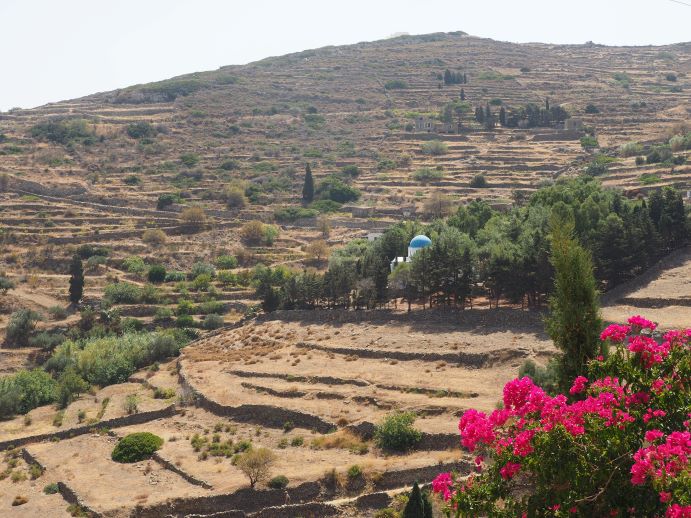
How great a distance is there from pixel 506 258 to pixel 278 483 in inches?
673

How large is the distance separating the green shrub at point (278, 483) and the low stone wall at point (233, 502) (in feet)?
0.42

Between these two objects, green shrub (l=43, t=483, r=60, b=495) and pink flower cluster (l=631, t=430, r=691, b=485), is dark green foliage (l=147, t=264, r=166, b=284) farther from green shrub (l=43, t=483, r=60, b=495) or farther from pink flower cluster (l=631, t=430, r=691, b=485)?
pink flower cluster (l=631, t=430, r=691, b=485)

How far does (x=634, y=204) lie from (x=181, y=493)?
29.2m

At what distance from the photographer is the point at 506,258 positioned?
38688 mm

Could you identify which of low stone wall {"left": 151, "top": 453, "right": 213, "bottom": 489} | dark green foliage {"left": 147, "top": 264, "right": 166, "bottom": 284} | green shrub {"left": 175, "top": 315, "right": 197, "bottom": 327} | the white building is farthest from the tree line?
low stone wall {"left": 151, "top": 453, "right": 213, "bottom": 489}

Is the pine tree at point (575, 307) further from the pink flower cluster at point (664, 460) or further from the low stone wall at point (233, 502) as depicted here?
the low stone wall at point (233, 502)

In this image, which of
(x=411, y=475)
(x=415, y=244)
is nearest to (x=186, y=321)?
(x=415, y=244)

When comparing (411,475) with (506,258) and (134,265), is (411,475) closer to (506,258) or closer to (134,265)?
(506,258)

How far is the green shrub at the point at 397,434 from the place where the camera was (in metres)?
27.6

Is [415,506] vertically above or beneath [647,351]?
beneath

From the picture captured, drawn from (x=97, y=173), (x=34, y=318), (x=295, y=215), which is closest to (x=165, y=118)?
(x=97, y=173)

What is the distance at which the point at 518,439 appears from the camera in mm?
9164

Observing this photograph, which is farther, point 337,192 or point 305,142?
point 305,142

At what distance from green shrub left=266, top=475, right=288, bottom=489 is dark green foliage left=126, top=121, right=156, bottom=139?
276ft
